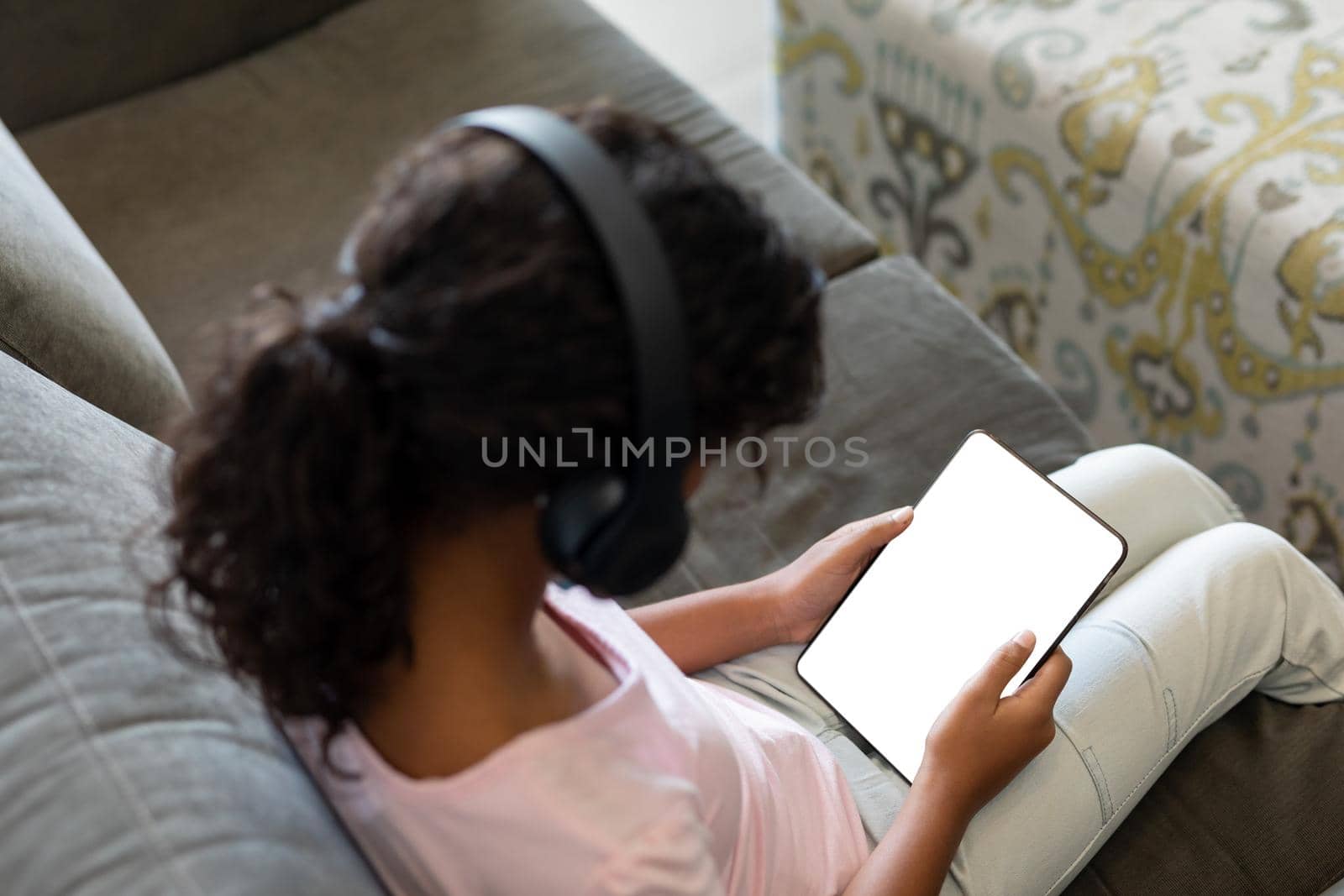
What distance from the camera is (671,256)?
1.63 ft

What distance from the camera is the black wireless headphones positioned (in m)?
0.46

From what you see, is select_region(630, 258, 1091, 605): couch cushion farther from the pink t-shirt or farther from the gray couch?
the pink t-shirt

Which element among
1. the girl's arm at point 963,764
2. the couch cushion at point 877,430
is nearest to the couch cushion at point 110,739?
the girl's arm at point 963,764

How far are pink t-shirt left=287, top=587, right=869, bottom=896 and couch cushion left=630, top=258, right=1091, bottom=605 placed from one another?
0.35m

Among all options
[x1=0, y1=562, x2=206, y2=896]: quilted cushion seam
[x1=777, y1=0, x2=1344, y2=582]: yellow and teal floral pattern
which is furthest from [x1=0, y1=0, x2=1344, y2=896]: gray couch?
[x1=777, y1=0, x2=1344, y2=582]: yellow and teal floral pattern

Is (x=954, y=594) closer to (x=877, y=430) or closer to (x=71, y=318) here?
(x=877, y=430)

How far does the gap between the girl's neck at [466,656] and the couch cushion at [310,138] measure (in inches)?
30.0

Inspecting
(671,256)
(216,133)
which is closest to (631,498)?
(671,256)

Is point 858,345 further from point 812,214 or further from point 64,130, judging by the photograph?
point 64,130

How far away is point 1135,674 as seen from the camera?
0.81 metres

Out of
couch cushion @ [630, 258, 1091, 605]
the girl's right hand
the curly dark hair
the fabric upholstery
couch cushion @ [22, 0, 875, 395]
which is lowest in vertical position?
the fabric upholstery

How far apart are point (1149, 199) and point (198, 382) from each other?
1.10 meters

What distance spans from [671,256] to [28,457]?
41 cm

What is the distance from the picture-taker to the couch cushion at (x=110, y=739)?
1.66 ft
